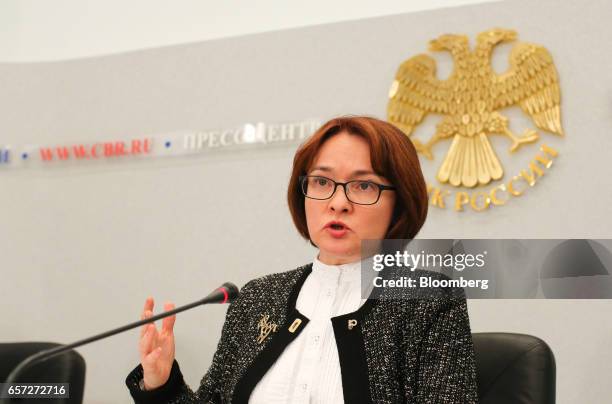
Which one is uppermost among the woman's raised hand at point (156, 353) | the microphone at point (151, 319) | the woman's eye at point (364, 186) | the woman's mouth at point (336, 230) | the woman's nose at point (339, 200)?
the woman's eye at point (364, 186)

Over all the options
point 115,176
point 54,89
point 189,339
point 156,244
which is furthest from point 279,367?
point 54,89

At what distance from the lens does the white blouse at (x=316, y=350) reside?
1.64 m

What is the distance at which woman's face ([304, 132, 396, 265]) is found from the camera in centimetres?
174

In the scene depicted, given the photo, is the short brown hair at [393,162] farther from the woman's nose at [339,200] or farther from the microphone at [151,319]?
the microphone at [151,319]

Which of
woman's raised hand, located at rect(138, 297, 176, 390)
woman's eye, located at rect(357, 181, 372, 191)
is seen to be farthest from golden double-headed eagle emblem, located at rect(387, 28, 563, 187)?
woman's raised hand, located at rect(138, 297, 176, 390)

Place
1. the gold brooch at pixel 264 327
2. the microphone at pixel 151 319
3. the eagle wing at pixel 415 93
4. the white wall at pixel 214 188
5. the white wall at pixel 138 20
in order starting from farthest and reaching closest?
the white wall at pixel 138 20 → the eagle wing at pixel 415 93 → the white wall at pixel 214 188 → the gold brooch at pixel 264 327 → the microphone at pixel 151 319

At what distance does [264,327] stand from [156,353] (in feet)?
0.99

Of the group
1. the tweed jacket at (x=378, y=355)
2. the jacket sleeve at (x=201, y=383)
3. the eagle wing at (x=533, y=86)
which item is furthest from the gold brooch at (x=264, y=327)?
the eagle wing at (x=533, y=86)

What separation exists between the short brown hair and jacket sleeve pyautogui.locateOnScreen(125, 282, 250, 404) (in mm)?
434

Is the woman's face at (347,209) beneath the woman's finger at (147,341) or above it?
above

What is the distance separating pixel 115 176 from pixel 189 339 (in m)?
0.95

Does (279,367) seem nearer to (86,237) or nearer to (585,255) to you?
(585,255)

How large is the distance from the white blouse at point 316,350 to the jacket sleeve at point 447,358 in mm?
193

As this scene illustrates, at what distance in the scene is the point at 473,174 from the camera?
2.93 meters
